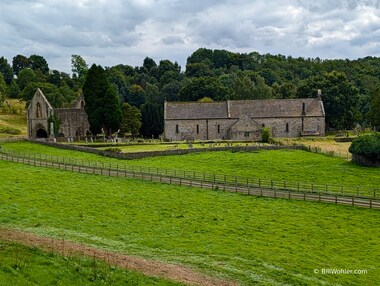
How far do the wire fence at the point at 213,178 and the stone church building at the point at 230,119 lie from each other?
30.6m

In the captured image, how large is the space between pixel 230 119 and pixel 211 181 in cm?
3994

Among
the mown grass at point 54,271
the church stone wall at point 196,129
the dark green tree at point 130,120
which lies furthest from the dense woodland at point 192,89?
the mown grass at point 54,271

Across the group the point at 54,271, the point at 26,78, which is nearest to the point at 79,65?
the point at 26,78

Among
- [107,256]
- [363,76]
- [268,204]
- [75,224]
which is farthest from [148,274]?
[363,76]

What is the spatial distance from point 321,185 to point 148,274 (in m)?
27.6

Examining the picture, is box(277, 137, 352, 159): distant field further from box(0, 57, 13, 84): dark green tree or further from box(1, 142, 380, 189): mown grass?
box(0, 57, 13, 84): dark green tree

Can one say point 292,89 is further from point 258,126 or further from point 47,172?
point 47,172

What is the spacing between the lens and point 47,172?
47.3 meters

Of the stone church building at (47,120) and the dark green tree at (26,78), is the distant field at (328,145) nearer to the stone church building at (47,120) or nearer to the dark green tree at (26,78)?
the stone church building at (47,120)

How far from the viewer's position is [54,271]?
18.1 m

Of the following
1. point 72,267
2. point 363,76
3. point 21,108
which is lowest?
point 72,267

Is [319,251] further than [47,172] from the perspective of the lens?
No

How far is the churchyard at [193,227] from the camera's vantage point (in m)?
21.5

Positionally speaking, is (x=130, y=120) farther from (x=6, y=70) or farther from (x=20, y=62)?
(x=20, y=62)
